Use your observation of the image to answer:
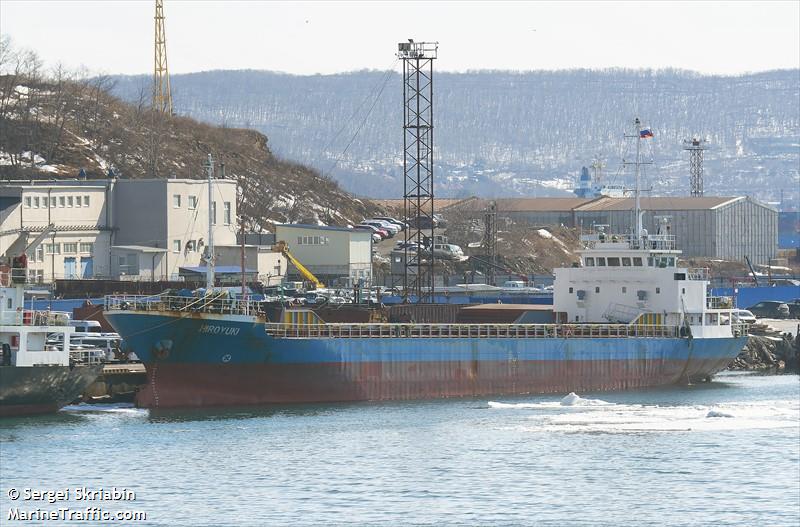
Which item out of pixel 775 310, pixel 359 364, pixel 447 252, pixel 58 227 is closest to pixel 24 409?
pixel 359 364

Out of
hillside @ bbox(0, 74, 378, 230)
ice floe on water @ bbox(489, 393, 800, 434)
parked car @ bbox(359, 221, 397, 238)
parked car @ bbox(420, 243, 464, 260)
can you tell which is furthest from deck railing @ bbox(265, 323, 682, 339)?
parked car @ bbox(359, 221, 397, 238)

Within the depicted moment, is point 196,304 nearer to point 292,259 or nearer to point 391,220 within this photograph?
point 292,259

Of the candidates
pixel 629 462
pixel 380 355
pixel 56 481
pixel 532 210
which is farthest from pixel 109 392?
pixel 532 210

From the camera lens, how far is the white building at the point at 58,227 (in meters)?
79.8

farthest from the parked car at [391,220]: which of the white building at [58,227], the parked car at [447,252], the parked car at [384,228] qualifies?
the white building at [58,227]

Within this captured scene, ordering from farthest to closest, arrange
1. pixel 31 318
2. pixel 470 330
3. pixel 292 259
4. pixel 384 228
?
pixel 384 228 < pixel 292 259 < pixel 470 330 < pixel 31 318

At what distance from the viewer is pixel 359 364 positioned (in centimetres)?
5694

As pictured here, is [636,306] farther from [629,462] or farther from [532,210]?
[532,210]

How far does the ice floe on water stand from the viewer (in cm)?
5150

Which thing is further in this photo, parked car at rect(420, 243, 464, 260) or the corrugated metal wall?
the corrugated metal wall

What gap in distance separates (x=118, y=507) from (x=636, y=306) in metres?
30.6

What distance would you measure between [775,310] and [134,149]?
43.9 m

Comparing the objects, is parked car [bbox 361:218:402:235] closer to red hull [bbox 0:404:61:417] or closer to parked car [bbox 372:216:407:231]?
parked car [bbox 372:216:407:231]

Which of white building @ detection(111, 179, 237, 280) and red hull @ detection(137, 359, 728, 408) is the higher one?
white building @ detection(111, 179, 237, 280)
